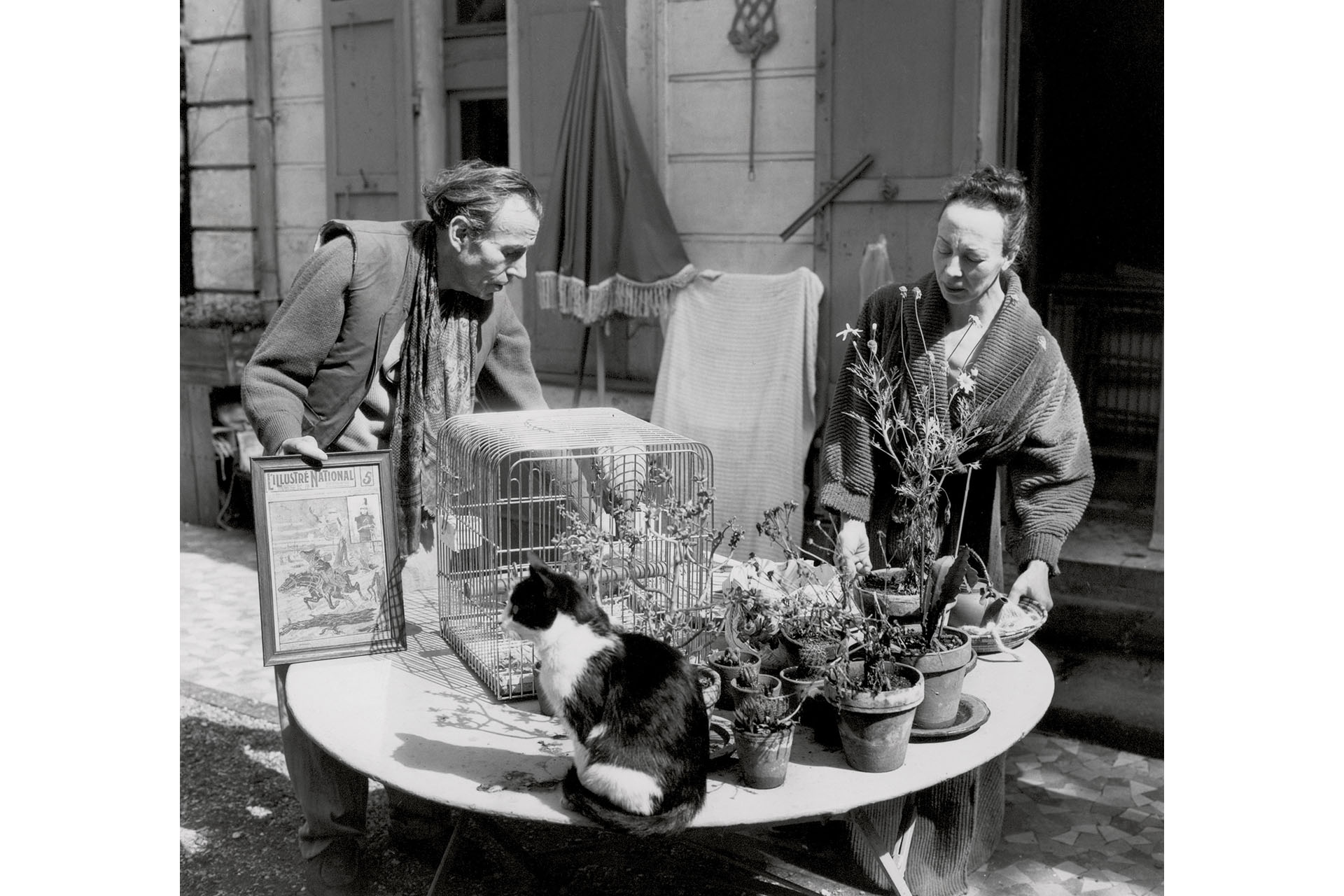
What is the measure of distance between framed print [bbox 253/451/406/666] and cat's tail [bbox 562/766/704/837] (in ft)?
2.76

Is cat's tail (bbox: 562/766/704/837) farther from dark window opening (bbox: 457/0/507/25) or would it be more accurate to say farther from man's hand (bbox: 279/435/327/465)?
dark window opening (bbox: 457/0/507/25)

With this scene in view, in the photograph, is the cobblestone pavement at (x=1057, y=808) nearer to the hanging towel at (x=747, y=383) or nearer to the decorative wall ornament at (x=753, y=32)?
the hanging towel at (x=747, y=383)

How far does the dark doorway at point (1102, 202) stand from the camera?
5.95 metres

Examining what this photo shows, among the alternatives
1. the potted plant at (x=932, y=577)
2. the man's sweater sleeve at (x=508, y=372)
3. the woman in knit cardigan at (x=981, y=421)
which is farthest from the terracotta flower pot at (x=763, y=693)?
the man's sweater sleeve at (x=508, y=372)

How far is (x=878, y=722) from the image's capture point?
2180 mm

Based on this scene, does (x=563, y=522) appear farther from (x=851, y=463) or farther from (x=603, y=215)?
(x=603, y=215)

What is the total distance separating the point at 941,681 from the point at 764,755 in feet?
1.21

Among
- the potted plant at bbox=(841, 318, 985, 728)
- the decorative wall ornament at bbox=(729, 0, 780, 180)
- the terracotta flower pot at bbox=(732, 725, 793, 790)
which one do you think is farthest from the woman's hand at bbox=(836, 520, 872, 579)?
the decorative wall ornament at bbox=(729, 0, 780, 180)

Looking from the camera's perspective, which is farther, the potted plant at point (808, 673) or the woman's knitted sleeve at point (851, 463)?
the woman's knitted sleeve at point (851, 463)

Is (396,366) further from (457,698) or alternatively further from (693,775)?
(693,775)

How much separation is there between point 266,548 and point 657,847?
1.20 m

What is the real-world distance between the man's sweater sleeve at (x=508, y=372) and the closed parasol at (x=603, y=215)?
6.58 ft

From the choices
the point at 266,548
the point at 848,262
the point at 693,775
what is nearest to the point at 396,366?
the point at 266,548

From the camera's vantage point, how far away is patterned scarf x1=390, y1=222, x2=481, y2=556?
316 cm
